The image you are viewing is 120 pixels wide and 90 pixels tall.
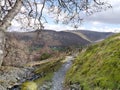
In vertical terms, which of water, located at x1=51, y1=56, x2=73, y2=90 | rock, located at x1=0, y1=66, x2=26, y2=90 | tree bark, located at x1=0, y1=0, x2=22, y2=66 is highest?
tree bark, located at x1=0, y1=0, x2=22, y2=66

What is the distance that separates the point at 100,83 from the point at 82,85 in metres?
2.41

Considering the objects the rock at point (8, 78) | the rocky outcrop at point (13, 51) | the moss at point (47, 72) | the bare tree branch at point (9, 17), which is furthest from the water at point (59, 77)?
the bare tree branch at point (9, 17)

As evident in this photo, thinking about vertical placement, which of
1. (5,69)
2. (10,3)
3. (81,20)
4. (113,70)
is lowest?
(5,69)

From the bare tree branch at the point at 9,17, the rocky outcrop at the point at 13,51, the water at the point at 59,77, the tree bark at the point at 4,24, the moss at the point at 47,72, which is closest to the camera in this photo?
the tree bark at the point at 4,24

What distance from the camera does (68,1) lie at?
1073 centimetres

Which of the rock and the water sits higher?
the water

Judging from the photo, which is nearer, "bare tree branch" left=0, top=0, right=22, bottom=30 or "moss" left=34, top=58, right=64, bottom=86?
"bare tree branch" left=0, top=0, right=22, bottom=30

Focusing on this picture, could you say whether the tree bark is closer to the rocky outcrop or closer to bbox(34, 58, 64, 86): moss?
the rocky outcrop

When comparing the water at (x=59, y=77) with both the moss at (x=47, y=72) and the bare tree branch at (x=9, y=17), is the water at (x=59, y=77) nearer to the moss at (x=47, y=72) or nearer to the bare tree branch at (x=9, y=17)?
the moss at (x=47, y=72)

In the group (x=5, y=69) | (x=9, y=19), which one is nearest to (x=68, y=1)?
(x=9, y=19)

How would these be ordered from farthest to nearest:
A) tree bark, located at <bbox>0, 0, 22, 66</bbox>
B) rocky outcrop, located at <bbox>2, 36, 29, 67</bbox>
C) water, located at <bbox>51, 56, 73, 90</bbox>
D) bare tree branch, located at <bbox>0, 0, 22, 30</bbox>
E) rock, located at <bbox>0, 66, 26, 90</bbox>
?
rock, located at <bbox>0, 66, 26, 90</bbox>
water, located at <bbox>51, 56, 73, 90</bbox>
rocky outcrop, located at <bbox>2, 36, 29, 67</bbox>
bare tree branch, located at <bbox>0, 0, 22, 30</bbox>
tree bark, located at <bbox>0, 0, 22, 66</bbox>

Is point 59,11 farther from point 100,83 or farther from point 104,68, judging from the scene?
point 104,68

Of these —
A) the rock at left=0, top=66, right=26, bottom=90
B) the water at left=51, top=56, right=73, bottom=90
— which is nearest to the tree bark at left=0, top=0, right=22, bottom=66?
the water at left=51, top=56, right=73, bottom=90

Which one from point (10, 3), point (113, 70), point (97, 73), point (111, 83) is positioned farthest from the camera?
point (97, 73)
